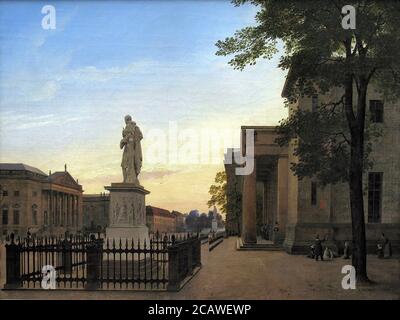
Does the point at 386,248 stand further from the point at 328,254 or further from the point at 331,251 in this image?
the point at 328,254

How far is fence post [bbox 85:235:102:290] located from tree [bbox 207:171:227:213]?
6014 centimetres

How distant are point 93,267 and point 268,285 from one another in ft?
18.1

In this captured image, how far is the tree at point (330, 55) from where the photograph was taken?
15039 mm

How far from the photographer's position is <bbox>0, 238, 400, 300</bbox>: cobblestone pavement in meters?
13.5

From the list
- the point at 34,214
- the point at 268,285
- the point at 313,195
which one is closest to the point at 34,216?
the point at 34,214

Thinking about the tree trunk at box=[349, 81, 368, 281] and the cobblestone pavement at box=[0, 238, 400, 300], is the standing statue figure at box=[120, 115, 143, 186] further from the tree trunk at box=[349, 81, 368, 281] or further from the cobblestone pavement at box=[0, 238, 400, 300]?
the tree trunk at box=[349, 81, 368, 281]

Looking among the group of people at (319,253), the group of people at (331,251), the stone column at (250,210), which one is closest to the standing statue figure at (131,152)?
the group of people at (319,253)

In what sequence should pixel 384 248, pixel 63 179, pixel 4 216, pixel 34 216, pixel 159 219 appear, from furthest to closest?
pixel 159 219
pixel 63 179
pixel 34 216
pixel 4 216
pixel 384 248

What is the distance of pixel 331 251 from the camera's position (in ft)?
87.4

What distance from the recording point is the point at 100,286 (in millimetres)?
14594

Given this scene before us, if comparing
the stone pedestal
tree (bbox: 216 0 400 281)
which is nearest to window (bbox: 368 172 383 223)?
tree (bbox: 216 0 400 281)

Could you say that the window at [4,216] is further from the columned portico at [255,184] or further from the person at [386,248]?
the person at [386,248]
